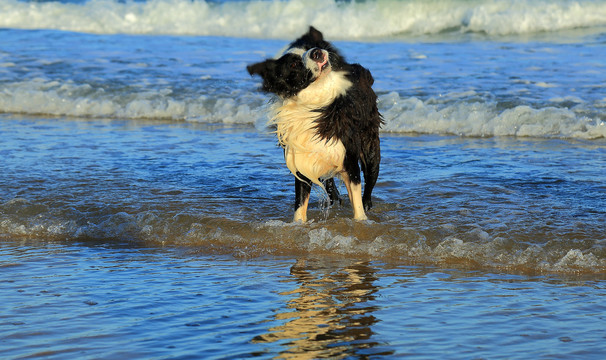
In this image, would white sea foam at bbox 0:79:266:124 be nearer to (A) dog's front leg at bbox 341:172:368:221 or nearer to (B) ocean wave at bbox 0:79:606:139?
(B) ocean wave at bbox 0:79:606:139

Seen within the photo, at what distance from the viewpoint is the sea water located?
3.79 m

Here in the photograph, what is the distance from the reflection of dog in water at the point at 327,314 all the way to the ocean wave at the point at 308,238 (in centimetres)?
39

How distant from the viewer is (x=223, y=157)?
8328 mm

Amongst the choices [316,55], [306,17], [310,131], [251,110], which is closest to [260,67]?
[316,55]

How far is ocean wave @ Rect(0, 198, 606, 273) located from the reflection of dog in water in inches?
15.2

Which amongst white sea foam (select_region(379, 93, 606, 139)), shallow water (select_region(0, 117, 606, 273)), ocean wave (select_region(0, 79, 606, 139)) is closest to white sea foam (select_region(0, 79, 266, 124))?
ocean wave (select_region(0, 79, 606, 139))

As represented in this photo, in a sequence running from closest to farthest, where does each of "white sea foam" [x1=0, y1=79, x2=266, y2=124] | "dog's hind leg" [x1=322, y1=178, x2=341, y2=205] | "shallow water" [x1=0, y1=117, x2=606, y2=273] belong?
"shallow water" [x1=0, y1=117, x2=606, y2=273] < "dog's hind leg" [x1=322, y1=178, x2=341, y2=205] < "white sea foam" [x1=0, y1=79, x2=266, y2=124]

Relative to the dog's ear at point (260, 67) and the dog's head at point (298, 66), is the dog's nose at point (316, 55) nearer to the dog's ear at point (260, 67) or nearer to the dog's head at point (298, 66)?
the dog's head at point (298, 66)

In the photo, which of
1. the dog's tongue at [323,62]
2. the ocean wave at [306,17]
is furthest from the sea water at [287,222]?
the ocean wave at [306,17]

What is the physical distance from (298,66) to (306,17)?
780 inches

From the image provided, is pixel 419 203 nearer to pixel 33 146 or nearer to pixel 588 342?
pixel 588 342

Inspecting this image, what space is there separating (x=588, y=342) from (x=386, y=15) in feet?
63.7

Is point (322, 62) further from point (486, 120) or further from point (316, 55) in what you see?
point (486, 120)

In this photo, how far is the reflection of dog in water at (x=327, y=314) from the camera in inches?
141
